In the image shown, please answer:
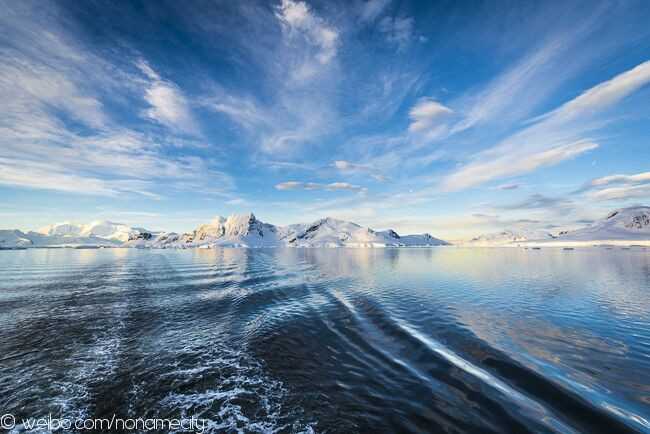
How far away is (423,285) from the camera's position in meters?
38.5

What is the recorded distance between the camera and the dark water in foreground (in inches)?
383

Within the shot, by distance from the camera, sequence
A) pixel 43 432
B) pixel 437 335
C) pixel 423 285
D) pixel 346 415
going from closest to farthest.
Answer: pixel 43 432
pixel 346 415
pixel 437 335
pixel 423 285

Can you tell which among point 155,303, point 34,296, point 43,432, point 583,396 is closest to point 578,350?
point 583,396

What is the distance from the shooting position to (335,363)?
14.0 meters

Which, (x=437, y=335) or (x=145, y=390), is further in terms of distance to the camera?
(x=437, y=335)

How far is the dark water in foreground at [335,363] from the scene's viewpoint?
973 cm

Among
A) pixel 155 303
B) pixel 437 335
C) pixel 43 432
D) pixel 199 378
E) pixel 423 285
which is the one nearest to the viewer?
pixel 43 432

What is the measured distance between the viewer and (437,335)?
1798 centimetres

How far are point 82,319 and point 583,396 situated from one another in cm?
3170

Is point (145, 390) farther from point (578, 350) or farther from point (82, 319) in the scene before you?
point (578, 350)

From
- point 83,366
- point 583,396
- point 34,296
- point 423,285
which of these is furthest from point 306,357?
point 34,296

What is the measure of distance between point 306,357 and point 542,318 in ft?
68.1

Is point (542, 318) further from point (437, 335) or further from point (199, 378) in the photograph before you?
point (199, 378)

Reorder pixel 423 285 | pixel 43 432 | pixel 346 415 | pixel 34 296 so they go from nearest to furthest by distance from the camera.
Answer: pixel 43 432 → pixel 346 415 → pixel 34 296 → pixel 423 285
